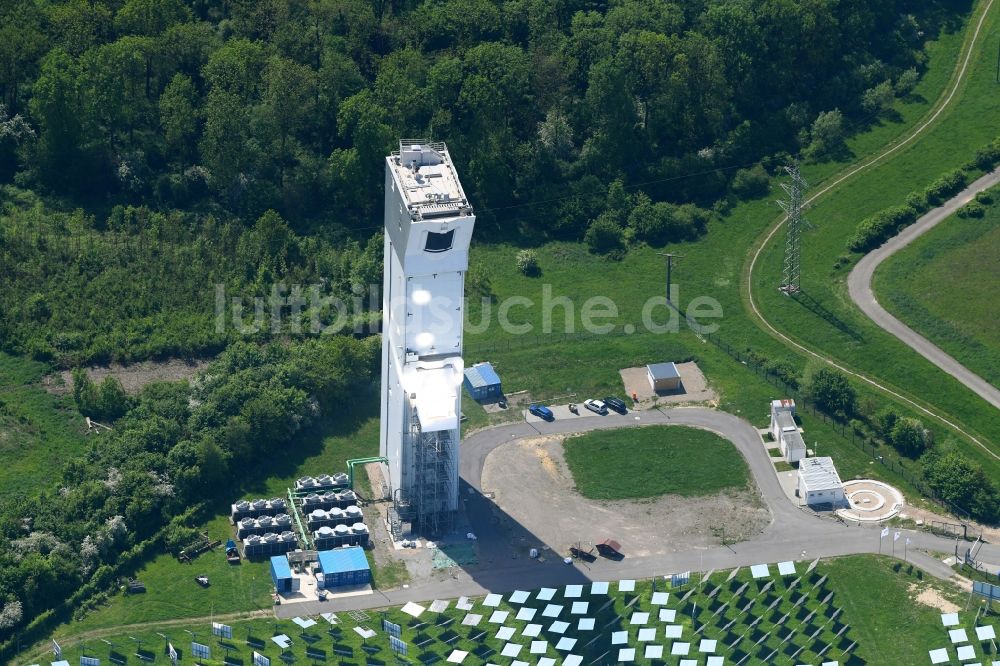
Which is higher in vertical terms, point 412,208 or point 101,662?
point 412,208

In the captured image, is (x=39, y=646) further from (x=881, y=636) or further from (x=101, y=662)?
(x=881, y=636)

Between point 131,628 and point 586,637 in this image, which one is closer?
point 131,628

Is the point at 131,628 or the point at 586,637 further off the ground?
the point at 586,637

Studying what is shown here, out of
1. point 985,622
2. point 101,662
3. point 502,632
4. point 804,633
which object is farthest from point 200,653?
point 985,622

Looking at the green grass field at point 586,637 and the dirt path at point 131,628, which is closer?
the dirt path at point 131,628

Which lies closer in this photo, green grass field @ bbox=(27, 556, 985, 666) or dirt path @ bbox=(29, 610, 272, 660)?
dirt path @ bbox=(29, 610, 272, 660)

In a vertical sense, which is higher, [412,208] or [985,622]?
[412,208]

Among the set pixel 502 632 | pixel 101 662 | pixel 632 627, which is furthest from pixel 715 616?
pixel 101 662

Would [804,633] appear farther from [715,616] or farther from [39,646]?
[39,646]
